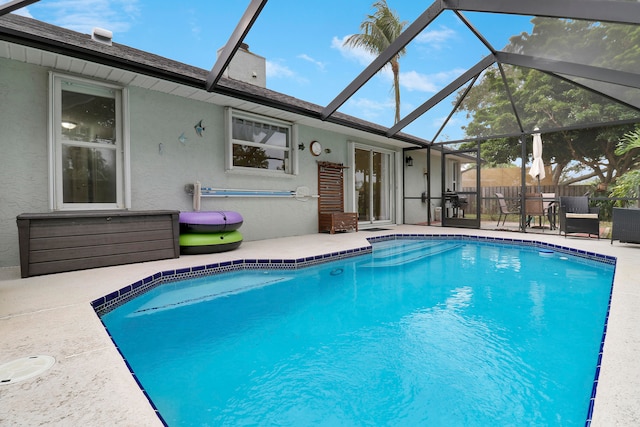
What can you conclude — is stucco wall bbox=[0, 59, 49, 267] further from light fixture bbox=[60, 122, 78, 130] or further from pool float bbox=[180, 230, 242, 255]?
pool float bbox=[180, 230, 242, 255]

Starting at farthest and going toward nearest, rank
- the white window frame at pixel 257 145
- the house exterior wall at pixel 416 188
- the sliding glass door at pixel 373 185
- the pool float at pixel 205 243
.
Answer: the house exterior wall at pixel 416 188 < the sliding glass door at pixel 373 185 < the white window frame at pixel 257 145 < the pool float at pixel 205 243

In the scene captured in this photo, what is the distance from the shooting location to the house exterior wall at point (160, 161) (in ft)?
14.1

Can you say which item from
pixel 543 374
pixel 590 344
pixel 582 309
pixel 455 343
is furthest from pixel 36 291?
pixel 582 309

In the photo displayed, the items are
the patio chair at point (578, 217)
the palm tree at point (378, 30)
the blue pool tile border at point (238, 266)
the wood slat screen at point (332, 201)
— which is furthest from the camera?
the palm tree at point (378, 30)

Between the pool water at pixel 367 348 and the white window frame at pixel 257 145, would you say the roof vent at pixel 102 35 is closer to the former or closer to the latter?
the white window frame at pixel 257 145

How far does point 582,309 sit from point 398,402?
2614 millimetres

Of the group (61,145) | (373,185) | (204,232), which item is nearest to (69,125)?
(61,145)

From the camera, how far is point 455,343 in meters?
2.56

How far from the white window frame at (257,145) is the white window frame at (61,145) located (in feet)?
5.75

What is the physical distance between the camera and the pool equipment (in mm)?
5207

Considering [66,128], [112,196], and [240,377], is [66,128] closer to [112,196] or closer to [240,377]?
[112,196]

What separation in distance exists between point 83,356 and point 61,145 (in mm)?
4084

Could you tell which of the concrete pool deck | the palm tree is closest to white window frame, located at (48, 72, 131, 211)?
the concrete pool deck

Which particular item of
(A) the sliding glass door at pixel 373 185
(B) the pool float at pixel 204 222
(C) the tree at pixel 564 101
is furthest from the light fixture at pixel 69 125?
(C) the tree at pixel 564 101
